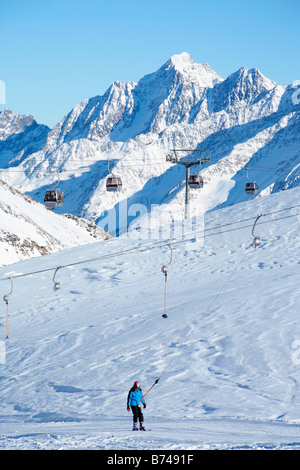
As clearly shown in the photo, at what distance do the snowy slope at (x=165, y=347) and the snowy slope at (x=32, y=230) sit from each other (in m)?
16.3

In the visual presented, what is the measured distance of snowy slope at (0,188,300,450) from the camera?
→ 13.5m

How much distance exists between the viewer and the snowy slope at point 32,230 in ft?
174

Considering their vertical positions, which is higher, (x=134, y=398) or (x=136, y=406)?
(x=134, y=398)

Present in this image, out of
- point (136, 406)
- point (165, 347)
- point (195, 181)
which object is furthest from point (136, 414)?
point (195, 181)

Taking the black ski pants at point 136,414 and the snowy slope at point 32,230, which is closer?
the black ski pants at point 136,414

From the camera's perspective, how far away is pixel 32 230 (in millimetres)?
60000

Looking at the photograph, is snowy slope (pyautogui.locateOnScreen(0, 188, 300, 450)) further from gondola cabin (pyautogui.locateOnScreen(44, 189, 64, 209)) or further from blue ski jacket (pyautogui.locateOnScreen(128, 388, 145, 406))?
gondola cabin (pyautogui.locateOnScreen(44, 189, 64, 209))

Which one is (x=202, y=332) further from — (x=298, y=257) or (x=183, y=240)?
(x=183, y=240)

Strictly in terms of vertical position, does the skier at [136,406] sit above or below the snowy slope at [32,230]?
below

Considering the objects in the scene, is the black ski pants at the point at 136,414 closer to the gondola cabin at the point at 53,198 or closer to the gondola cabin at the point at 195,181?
the gondola cabin at the point at 53,198

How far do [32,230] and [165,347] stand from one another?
41393 mm

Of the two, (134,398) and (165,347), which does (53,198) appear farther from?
(134,398)

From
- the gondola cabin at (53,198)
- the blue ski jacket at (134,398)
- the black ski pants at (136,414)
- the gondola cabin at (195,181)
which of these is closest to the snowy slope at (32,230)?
the gondola cabin at (53,198)

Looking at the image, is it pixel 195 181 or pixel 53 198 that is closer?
pixel 53 198
